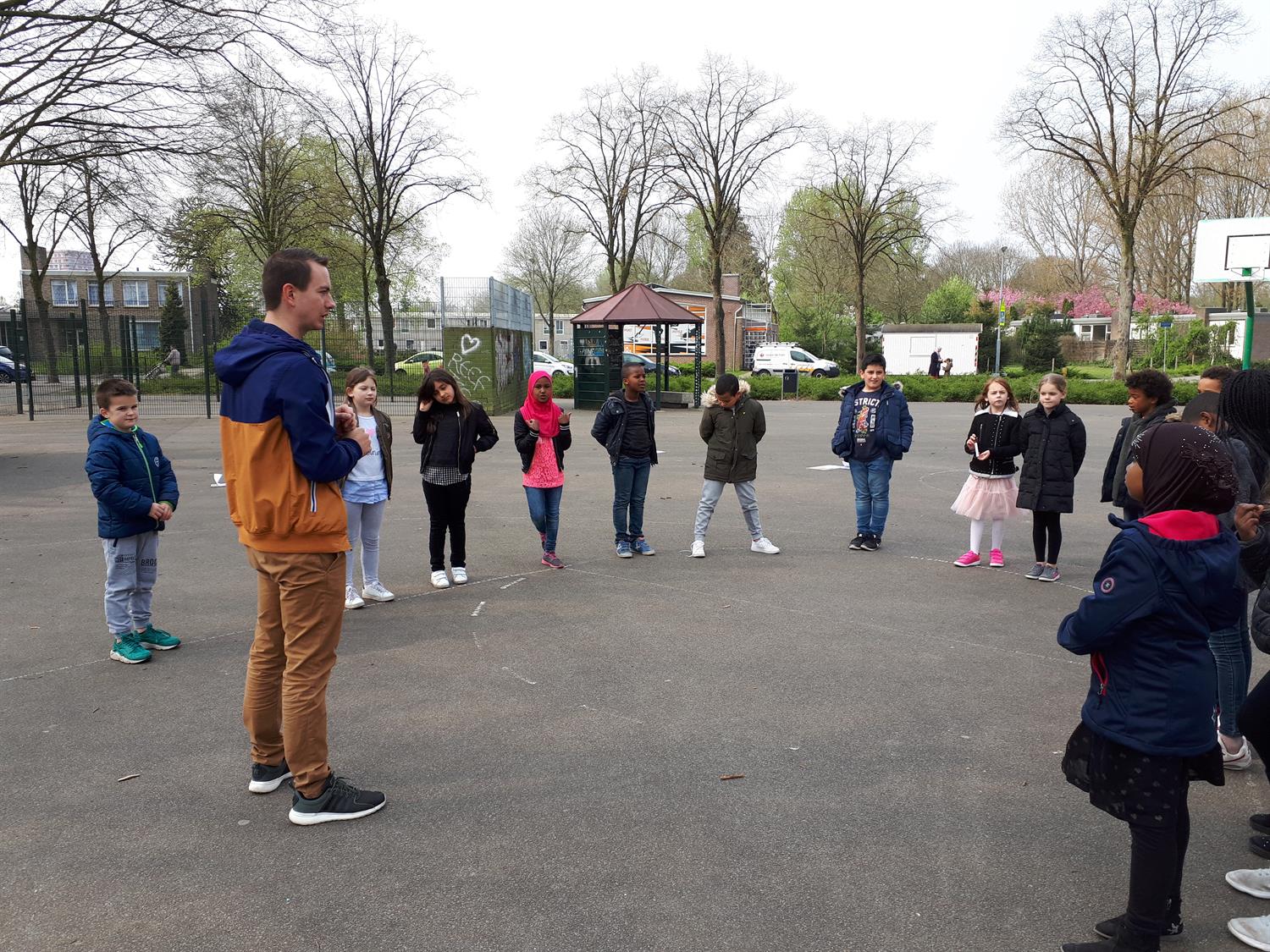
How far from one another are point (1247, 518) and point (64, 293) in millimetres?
99072

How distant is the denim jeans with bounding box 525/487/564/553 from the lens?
8211 millimetres

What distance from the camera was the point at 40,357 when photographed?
2642 cm

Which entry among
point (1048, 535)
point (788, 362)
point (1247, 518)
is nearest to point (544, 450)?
point (1048, 535)

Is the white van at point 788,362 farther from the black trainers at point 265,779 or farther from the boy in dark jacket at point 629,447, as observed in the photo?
the black trainers at point 265,779

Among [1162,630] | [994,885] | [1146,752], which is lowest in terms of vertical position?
[994,885]

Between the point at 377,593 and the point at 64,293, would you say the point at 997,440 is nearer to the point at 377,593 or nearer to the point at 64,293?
the point at 377,593

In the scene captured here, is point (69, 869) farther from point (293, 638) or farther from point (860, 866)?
point (860, 866)

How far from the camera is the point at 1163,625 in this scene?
9.47 feet

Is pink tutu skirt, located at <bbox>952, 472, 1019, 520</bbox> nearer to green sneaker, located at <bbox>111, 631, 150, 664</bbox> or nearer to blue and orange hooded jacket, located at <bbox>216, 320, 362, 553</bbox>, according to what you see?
blue and orange hooded jacket, located at <bbox>216, 320, 362, 553</bbox>

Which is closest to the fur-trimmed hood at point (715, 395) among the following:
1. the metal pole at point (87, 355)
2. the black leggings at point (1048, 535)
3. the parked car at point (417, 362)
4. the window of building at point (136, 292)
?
the black leggings at point (1048, 535)

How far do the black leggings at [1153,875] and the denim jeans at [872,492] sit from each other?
6.11 m

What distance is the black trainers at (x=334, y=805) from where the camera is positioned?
3801 millimetres

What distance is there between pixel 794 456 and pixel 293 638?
44.0 feet

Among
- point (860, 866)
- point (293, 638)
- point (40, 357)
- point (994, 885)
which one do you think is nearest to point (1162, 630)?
point (994, 885)
